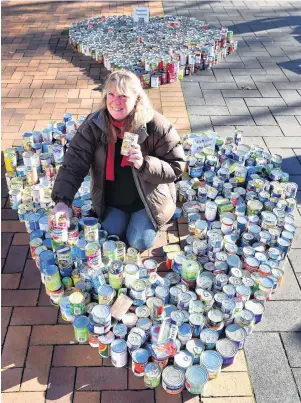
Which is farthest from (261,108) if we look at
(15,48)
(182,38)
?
(15,48)

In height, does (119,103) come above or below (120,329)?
above

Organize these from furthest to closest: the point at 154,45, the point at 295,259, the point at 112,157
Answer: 1. the point at 154,45
2. the point at 295,259
3. the point at 112,157

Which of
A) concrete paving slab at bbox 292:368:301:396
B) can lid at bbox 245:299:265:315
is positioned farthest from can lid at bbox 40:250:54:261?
concrete paving slab at bbox 292:368:301:396

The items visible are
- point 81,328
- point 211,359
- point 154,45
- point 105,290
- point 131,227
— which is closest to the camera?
point 211,359

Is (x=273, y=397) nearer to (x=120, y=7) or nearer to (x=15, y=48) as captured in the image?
(x=15, y=48)

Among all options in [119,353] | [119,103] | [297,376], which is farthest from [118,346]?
[119,103]

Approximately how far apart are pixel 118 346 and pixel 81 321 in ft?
0.95

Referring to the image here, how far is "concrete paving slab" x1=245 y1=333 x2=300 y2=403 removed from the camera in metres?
2.42

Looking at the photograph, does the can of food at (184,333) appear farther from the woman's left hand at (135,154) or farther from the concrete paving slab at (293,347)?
the woman's left hand at (135,154)

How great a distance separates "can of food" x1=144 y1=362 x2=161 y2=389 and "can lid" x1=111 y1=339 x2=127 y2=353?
170mm

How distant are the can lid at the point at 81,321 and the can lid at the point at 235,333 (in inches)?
33.9

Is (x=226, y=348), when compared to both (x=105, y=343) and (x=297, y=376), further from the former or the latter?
(x=105, y=343)

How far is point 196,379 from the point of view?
92.0 inches

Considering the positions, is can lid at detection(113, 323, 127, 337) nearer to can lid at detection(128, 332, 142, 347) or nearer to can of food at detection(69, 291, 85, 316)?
can lid at detection(128, 332, 142, 347)
